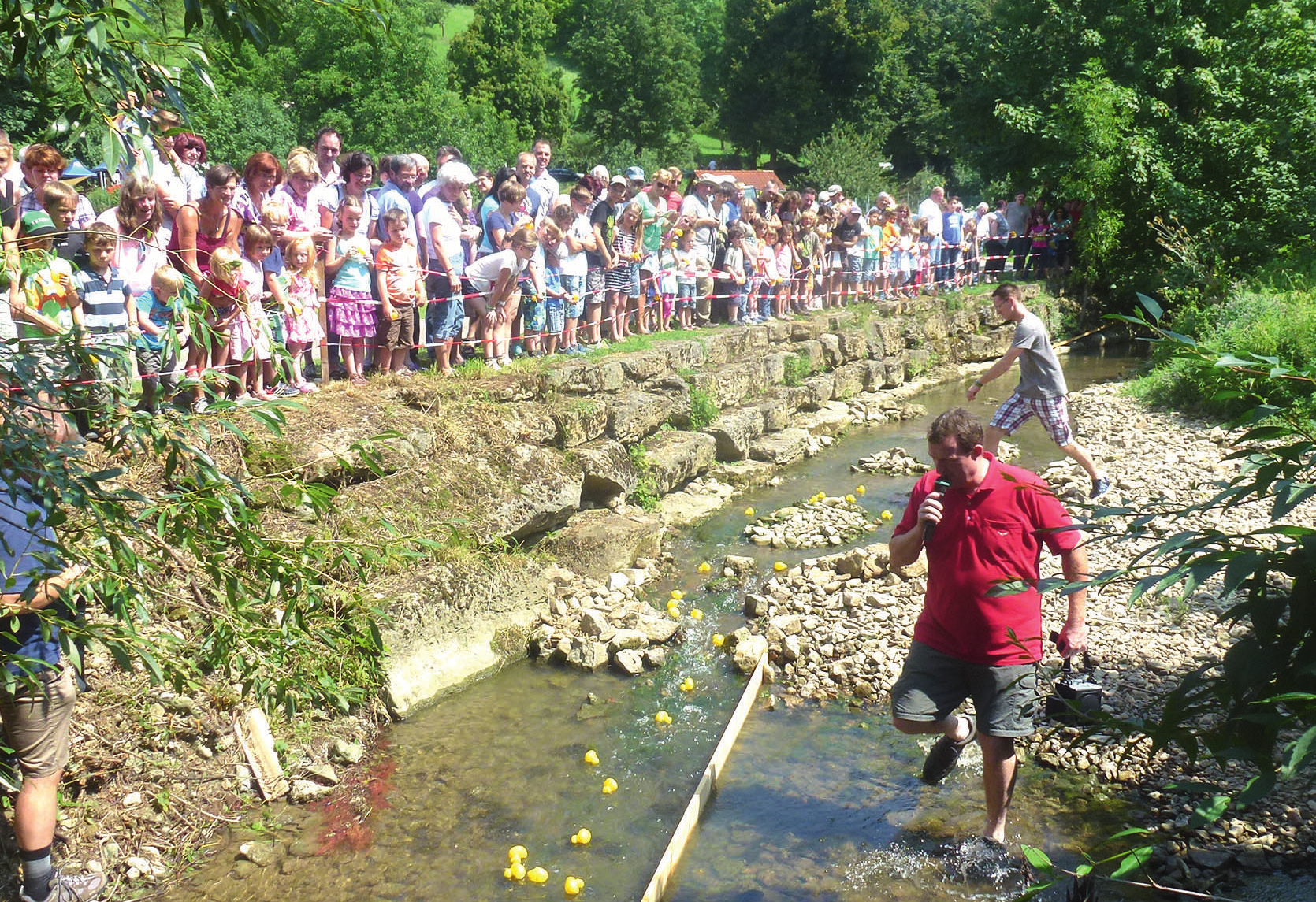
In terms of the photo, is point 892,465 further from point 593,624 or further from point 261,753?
point 261,753

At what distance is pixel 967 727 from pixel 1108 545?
4160mm

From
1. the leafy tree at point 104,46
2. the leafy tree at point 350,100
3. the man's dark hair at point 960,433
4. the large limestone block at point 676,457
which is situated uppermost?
the leafy tree at point 350,100

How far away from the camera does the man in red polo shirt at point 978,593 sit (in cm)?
462

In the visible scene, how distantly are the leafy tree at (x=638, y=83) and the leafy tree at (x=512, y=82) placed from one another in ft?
5.47

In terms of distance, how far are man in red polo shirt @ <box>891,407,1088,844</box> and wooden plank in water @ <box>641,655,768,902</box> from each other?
1222mm

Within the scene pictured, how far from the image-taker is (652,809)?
5.76 m

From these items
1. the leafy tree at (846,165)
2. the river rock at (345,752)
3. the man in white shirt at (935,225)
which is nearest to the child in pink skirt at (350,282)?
the river rock at (345,752)

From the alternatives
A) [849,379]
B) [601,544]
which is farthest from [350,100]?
[601,544]

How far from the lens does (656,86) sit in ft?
151

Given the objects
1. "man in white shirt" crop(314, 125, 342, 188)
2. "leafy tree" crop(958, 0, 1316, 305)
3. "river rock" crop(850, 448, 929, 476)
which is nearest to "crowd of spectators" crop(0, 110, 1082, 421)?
"man in white shirt" crop(314, 125, 342, 188)

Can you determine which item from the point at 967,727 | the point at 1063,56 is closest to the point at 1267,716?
the point at 967,727

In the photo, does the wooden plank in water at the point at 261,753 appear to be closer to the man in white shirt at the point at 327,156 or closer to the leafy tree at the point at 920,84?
the man in white shirt at the point at 327,156

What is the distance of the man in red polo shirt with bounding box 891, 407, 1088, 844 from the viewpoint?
462 centimetres

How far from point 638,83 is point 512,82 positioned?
5622mm
